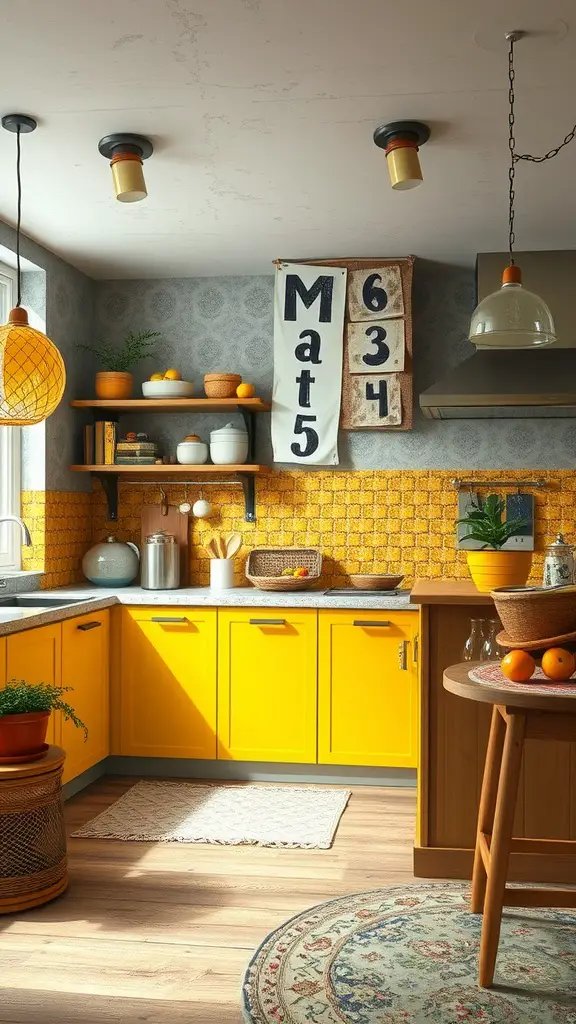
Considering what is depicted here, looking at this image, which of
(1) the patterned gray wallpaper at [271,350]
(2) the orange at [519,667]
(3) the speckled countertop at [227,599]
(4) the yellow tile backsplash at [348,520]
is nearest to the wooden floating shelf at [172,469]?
(4) the yellow tile backsplash at [348,520]

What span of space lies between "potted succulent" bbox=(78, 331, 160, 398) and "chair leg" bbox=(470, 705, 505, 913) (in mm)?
2942

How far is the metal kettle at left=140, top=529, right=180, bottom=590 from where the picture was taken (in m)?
4.91

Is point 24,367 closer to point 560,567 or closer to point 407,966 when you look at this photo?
point 560,567

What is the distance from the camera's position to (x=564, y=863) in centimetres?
327

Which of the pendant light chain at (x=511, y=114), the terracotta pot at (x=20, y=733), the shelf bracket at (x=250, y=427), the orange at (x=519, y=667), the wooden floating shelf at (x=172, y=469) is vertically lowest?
the terracotta pot at (x=20, y=733)

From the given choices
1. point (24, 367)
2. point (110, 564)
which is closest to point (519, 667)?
point (24, 367)

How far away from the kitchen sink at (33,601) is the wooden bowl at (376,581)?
1334 mm

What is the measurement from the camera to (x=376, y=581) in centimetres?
479

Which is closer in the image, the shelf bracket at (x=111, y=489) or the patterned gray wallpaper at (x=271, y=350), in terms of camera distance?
the patterned gray wallpaper at (x=271, y=350)

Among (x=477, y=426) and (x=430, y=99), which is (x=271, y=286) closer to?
(x=477, y=426)

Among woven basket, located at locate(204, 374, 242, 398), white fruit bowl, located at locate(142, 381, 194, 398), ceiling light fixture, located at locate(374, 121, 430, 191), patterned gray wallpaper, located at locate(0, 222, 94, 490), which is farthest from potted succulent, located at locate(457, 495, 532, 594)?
patterned gray wallpaper, located at locate(0, 222, 94, 490)

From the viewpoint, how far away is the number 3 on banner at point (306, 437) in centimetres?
505

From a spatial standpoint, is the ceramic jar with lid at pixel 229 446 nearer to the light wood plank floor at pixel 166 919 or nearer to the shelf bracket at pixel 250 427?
the shelf bracket at pixel 250 427

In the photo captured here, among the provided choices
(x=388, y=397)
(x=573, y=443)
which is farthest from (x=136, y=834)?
(x=573, y=443)
